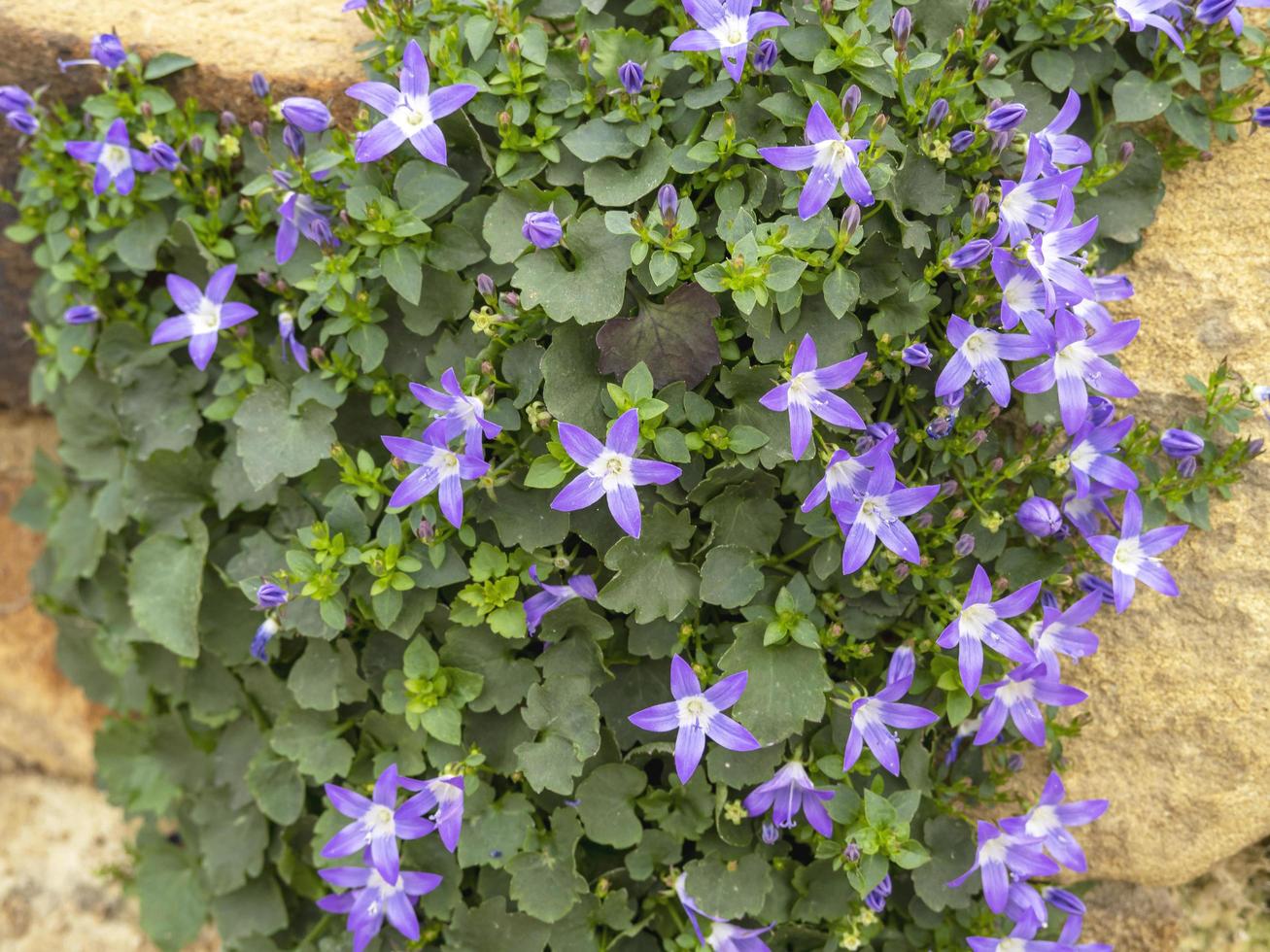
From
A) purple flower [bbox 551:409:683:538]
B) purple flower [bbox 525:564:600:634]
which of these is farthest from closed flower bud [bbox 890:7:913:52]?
purple flower [bbox 525:564:600:634]

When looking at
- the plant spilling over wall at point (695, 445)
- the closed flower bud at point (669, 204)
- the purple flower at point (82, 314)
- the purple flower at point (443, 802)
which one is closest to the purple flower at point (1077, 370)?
the plant spilling over wall at point (695, 445)

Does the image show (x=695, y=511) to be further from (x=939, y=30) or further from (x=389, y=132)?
(x=939, y=30)

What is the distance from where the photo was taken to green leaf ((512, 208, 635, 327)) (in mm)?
2273

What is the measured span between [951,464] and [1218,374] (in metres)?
0.66

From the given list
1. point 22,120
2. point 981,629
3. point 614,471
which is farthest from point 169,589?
point 981,629

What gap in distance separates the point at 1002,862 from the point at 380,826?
4.77 ft

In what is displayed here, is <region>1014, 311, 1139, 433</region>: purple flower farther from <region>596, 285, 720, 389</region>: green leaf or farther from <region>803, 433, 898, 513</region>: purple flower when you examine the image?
<region>596, 285, 720, 389</region>: green leaf

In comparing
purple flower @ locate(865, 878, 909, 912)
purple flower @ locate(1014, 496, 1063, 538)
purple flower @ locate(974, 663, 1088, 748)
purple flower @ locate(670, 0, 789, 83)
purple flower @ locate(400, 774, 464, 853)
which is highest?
purple flower @ locate(670, 0, 789, 83)

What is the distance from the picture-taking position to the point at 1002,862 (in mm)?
2418

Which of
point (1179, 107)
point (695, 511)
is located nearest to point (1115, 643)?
point (695, 511)

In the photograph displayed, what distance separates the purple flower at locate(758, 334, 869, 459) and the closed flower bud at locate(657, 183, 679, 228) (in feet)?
1.26

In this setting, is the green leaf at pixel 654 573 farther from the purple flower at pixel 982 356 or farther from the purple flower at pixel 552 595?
the purple flower at pixel 982 356

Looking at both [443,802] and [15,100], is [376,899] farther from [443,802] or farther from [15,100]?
[15,100]

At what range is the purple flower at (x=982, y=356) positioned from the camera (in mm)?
2217
